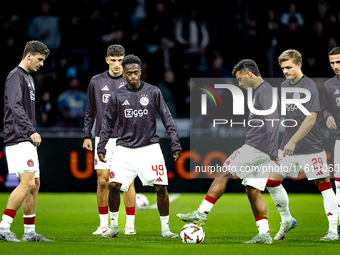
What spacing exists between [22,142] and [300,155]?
125 inches

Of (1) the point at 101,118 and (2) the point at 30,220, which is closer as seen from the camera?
(2) the point at 30,220

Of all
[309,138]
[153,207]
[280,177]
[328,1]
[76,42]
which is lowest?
[153,207]

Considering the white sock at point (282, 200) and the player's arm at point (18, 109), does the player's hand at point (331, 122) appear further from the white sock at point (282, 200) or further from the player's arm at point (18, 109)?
the player's arm at point (18, 109)

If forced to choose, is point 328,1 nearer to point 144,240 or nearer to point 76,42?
point 76,42

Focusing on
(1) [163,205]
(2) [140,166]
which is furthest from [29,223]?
(1) [163,205]

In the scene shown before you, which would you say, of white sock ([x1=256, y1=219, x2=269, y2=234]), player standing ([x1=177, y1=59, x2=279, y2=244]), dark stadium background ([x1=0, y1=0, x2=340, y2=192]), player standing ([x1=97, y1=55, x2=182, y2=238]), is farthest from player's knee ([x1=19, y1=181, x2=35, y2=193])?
dark stadium background ([x1=0, y1=0, x2=340, y2=192])

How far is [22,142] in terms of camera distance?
235 inches

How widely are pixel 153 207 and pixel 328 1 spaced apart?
7849 mm

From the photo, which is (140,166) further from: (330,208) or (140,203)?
(140,203)

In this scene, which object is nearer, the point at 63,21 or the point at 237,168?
the point at 237,168

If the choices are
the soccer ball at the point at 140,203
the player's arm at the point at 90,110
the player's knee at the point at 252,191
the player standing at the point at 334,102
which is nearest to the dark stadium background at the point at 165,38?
the soccer ball at the point at 140,203

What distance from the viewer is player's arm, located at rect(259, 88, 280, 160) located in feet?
19.3

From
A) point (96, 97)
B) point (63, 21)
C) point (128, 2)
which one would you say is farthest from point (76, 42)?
point (96, 97)

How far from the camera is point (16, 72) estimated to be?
239 inches
